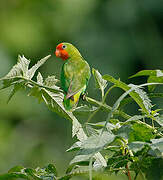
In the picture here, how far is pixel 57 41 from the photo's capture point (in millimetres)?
5129

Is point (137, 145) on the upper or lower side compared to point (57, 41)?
lower

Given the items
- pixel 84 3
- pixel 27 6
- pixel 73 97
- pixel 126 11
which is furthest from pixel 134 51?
pixel 73 97

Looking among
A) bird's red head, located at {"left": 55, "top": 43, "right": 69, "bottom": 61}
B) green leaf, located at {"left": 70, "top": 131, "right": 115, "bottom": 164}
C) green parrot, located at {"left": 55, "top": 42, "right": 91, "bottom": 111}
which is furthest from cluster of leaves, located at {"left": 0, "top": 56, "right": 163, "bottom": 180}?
bird's red head, located at {"left": 55, "top": 43, "right": 69, "bottom": 61}

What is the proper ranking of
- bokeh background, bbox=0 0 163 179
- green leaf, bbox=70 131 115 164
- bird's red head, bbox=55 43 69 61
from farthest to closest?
bokeh background, bbox=0 0 163 179
bird's red head, bbox=55 43 69 61
green leaf, bbox=70 131 115 164

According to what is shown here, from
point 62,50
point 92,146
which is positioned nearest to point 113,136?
point 92,146

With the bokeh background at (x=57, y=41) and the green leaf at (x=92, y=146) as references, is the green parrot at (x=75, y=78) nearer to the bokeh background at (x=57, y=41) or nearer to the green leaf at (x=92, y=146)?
the green leaf at (x=92, y=146)

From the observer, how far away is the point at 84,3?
5371 mm

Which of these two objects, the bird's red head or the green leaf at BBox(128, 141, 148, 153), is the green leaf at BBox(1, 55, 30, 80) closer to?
the green leaf at BBox(128, 141, 148, 153)

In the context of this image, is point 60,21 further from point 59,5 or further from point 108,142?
point 108,142

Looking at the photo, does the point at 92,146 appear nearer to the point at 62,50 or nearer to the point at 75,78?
the point at 75,78

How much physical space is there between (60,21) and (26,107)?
4.15 feet

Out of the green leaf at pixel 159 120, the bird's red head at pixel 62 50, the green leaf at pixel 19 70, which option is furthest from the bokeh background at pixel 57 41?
the green leaf at pixel 159 120

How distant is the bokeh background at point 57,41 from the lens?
4441 mm

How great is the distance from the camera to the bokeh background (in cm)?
444
